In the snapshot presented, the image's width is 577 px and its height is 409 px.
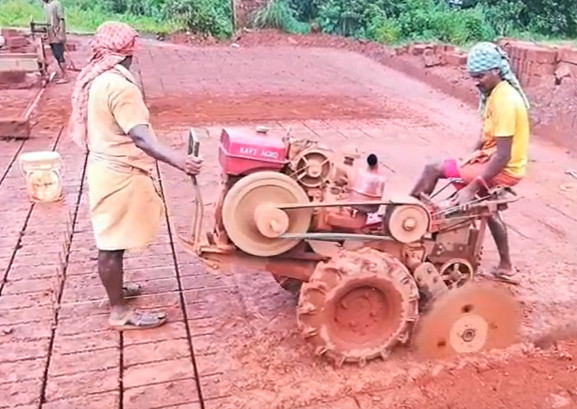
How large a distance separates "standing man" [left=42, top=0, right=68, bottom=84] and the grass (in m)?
6.00

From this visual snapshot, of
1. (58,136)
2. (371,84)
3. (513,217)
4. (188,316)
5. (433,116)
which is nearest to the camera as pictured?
(188,316)

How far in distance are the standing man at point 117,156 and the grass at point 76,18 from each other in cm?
1532

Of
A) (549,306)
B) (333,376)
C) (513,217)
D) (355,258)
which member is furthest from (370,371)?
(513,217)

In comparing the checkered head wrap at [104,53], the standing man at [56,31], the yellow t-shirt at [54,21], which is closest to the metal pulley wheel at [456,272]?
the checkered head wrap at [104,53]

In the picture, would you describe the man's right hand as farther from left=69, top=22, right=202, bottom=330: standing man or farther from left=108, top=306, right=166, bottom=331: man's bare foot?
left=108, top=306, right=166, bottom=331: man's bare foot

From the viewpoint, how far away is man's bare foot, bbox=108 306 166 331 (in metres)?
3.89

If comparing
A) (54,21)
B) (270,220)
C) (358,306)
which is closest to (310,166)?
(270,220)

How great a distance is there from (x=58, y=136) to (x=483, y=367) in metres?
6.07

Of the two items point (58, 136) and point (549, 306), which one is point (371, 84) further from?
point (549, 306)

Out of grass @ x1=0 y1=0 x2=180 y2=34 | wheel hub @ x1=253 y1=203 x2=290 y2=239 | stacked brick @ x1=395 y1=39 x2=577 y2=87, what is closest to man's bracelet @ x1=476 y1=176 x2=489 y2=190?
wheel hub @ x1=253 y1=203 x2=290 y2=239

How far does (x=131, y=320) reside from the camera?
3898 mm

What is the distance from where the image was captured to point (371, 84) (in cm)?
1241

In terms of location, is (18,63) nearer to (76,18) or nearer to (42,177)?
(42,177)

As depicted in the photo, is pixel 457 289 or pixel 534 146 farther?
pixel 534 146
